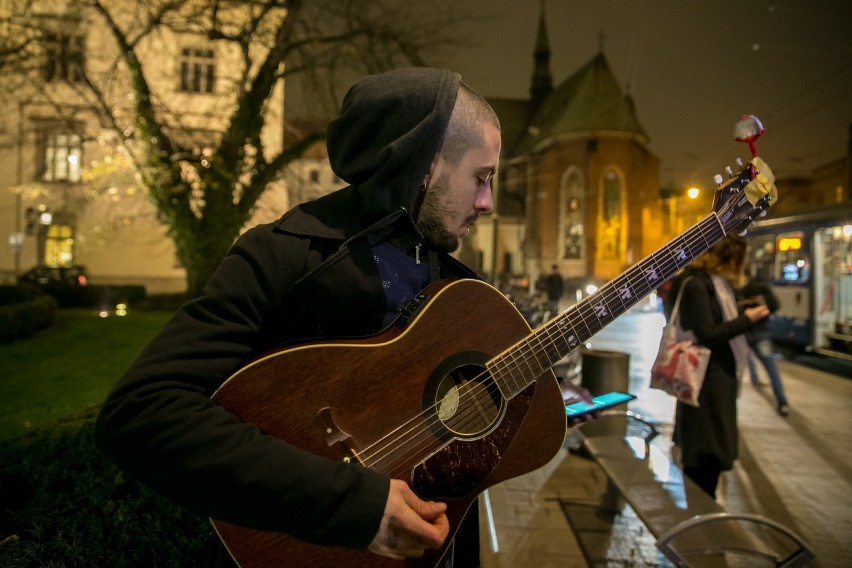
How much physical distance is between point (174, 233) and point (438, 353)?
53.0 feet

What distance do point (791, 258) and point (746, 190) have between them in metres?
15.2

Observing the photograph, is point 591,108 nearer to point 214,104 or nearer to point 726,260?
point 214,104

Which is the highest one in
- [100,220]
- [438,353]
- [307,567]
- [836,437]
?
[100,220]

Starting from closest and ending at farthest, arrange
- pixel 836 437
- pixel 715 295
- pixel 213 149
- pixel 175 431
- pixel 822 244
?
pixel 175 431, pixel 715 295, pixel 836 437, pixel 822 244, pixel 213 149

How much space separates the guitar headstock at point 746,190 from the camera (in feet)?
7.11

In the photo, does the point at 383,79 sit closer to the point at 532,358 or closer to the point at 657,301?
the point at 532,358

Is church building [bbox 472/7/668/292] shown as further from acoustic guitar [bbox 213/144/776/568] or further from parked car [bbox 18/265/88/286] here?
acoustic guitar [bbox 213/144/776/568]

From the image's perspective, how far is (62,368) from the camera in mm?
7875

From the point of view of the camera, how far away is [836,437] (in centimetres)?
709

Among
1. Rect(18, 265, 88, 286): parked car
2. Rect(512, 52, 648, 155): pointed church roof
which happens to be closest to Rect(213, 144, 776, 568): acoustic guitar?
Rect(18, 265, 88, 286): parked car

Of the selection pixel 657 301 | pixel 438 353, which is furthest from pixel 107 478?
pixel 657 301

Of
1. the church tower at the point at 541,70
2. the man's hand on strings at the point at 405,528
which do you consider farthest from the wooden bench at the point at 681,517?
the church tower at the point at 541,70

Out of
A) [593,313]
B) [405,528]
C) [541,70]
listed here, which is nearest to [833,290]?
[593,313]

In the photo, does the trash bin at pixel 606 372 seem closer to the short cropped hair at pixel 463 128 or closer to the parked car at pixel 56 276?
the short cropped hair at pixel 463 128
